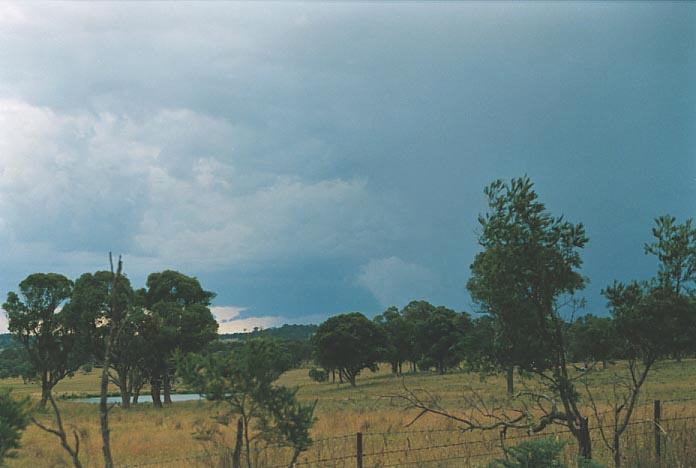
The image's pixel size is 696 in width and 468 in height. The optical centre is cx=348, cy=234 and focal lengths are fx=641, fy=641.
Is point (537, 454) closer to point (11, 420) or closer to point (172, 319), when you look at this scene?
point (11, 420)

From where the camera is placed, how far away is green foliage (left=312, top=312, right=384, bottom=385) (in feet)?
217

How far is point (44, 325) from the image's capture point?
43594mm

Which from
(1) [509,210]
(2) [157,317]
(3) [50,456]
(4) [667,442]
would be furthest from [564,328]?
(2) [157,317]

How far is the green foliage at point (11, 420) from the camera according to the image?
13.8ft

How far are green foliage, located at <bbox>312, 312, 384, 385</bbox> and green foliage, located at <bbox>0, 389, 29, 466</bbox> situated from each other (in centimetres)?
6183

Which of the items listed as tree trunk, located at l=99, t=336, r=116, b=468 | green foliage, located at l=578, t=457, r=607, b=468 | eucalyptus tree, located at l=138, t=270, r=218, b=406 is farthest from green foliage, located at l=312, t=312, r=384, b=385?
tree trunk, located at l=99, t=336, r=116, b=468

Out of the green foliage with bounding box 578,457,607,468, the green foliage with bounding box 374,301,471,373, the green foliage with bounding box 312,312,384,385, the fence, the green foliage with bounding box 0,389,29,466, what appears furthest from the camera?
the green foliage with bounding box 374,301,471,373

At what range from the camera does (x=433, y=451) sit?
14531 millimetres

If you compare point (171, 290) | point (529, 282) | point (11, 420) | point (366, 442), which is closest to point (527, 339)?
point (529, 282)

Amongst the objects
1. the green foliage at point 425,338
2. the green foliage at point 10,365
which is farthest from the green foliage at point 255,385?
the green foliage at point 10,365

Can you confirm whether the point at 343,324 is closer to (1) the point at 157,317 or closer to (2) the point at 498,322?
(1) the point at 157,317

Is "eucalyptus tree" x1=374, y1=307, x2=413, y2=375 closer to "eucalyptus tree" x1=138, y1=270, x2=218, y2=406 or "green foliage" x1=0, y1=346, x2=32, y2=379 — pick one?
"eucalyptus tree" x1=138, y1=270, x2=218, y2=406

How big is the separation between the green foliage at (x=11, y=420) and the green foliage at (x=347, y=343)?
61.8 meters

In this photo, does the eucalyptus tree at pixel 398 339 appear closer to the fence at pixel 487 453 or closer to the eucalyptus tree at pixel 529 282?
the fence at pixel 487 453
